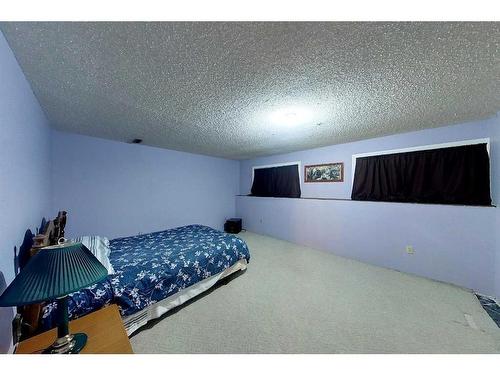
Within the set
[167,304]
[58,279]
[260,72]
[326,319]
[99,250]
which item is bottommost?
[326,319]

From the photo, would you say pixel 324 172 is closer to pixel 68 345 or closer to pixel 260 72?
pixel 260 72

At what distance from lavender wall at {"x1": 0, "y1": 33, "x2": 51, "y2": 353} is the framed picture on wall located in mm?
4101

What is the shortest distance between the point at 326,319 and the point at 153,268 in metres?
1.80

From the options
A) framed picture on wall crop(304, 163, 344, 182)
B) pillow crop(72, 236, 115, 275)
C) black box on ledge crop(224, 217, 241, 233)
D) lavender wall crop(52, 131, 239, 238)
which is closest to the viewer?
pillow crop(72, 236, 115, 275)

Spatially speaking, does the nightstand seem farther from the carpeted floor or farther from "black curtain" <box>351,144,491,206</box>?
"black curtain" <box>351,144,491,206</box>

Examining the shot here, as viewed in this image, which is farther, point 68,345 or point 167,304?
point 167,304

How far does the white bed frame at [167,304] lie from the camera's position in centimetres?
163

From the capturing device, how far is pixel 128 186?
11.6 ft

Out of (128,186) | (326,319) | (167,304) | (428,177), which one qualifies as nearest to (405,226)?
(428,177)

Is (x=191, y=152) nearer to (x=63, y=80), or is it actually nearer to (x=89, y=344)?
(x=63, y=80)

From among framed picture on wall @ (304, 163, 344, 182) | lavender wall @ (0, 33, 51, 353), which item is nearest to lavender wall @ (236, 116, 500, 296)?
framed picture on wall @ (304, 163, 344, 182)

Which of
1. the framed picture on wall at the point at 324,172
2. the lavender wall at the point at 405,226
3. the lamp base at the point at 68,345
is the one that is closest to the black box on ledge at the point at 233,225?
the lavender wall at the point at 405,226

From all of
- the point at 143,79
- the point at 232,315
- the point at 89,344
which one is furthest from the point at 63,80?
the point at 232,315

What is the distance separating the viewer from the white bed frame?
1631 mm
